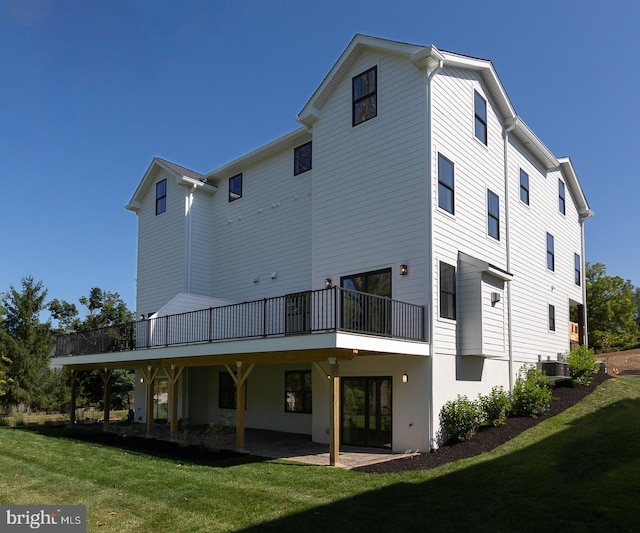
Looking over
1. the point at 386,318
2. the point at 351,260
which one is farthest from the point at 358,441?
the point at 351,260

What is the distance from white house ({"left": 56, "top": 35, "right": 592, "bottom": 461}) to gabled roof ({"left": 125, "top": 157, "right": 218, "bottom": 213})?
12 centimetres

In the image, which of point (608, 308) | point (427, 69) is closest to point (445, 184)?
point (427, 69)

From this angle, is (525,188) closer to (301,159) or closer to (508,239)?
(508,239)

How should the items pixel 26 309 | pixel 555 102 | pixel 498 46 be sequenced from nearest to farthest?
pixel 498 46, pixel 555 102, pixel 26 309

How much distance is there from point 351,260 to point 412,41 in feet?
18.6

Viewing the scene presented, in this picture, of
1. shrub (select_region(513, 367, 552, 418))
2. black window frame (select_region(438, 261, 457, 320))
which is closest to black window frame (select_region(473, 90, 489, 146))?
black window frame (select_region(438, 261, 457, 320))

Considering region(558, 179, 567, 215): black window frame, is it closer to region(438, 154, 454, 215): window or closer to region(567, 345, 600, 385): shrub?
region(567, 345, 600, 385): shrub

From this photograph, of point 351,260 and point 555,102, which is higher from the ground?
point 555,102

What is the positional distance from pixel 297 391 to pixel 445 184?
7.99m

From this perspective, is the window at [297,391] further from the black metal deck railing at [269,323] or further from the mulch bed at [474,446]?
the mulch bed at [474,446]

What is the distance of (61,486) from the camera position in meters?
9.26

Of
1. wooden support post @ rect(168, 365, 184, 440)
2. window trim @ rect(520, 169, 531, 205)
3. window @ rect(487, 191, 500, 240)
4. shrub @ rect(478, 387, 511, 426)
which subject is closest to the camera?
shrub @ rect(478, 387, 511, 426)

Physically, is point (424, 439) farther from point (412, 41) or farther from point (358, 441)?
point (412, 41)

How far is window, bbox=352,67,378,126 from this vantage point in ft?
47.3
